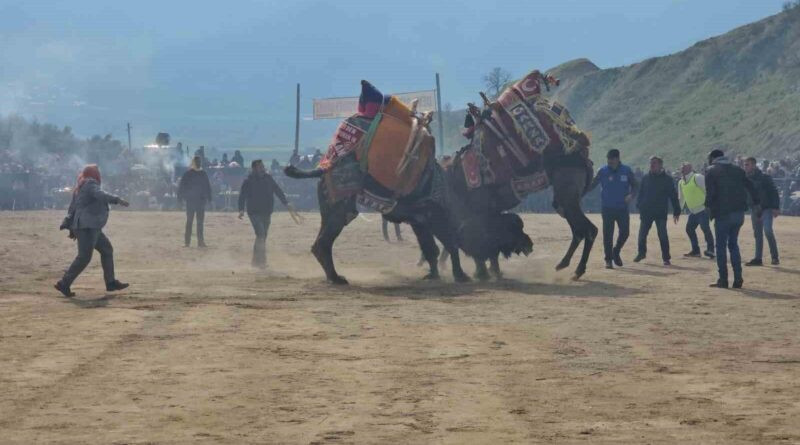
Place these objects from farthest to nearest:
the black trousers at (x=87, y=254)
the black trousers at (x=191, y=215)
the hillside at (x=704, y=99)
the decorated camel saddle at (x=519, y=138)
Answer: the hillside at (x=704, y=99) → the black trousers at (x=191, y=215) → the decorated camel saddle at (x=519, y=138) → the black trousers at (x=87, y=254)

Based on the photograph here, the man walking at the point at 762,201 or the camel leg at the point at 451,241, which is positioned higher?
the man walking at the point at 762,201

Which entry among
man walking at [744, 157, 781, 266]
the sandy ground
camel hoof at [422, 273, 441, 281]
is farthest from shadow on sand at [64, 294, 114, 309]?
man walking at [744, 157, 781, 266]

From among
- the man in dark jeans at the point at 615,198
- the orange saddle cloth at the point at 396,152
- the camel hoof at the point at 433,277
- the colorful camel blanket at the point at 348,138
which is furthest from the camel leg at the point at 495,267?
the man in dark jeans at the point at 615,198

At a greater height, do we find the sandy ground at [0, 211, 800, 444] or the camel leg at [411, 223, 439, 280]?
the camel leg at [411, 223, 439, 280]

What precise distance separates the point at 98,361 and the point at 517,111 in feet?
28.6

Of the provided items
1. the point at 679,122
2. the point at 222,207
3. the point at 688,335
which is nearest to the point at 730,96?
the point at 679,122

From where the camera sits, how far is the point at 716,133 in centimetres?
6825

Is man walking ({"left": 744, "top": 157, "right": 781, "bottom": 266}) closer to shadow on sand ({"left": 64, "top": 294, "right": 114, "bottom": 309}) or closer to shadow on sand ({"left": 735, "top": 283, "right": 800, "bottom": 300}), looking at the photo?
shadow on sand ({"left": 735, "top": 283, "right": 800, "bottom": 300})

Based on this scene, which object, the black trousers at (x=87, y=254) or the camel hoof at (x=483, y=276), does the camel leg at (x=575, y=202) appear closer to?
the camel hoof at (x=483, y=276)

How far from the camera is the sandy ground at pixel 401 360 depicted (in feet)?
27.2

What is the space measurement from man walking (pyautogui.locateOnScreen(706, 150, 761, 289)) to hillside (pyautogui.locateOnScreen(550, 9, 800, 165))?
4070 centimetres

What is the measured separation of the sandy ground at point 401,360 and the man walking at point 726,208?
1.20 ft

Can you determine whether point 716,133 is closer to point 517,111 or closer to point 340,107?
point 340,107

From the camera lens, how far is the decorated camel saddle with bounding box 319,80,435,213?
17594mm
